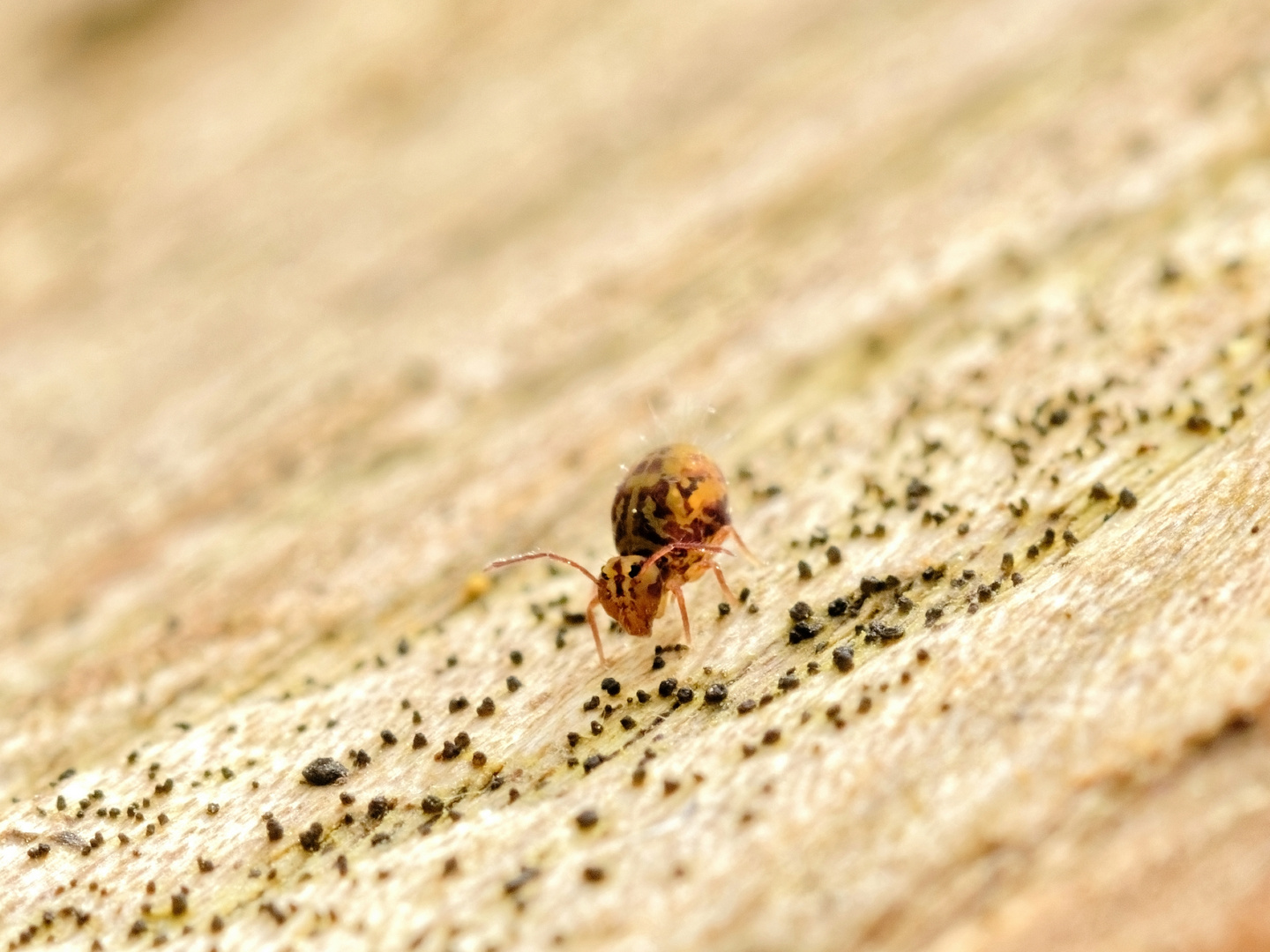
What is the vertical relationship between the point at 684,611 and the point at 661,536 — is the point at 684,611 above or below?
below

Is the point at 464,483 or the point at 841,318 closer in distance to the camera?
the point at 464,483

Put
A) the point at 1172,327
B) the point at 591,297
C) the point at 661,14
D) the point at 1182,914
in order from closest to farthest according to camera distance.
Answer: the point at 1182,914 → the point at 1172,327 → the point at 591,297 → the point at 661,14

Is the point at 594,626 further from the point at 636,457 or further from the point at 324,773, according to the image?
the point at 636,457

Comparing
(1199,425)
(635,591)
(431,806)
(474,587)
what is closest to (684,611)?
(635,591)

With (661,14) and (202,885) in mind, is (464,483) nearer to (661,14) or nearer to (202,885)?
(202,885)

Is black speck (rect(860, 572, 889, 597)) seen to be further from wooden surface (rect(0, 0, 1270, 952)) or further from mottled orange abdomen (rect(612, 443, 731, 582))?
mottled orange abdomen (rect(612, 443, 731, 582))

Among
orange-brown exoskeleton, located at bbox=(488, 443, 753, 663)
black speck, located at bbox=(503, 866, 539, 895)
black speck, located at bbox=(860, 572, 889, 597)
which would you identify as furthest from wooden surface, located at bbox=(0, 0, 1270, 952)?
orange-brown exoskeleton, located at bbox=(488, 443, 753, 663)

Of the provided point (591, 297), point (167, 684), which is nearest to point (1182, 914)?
point (167, 684)
